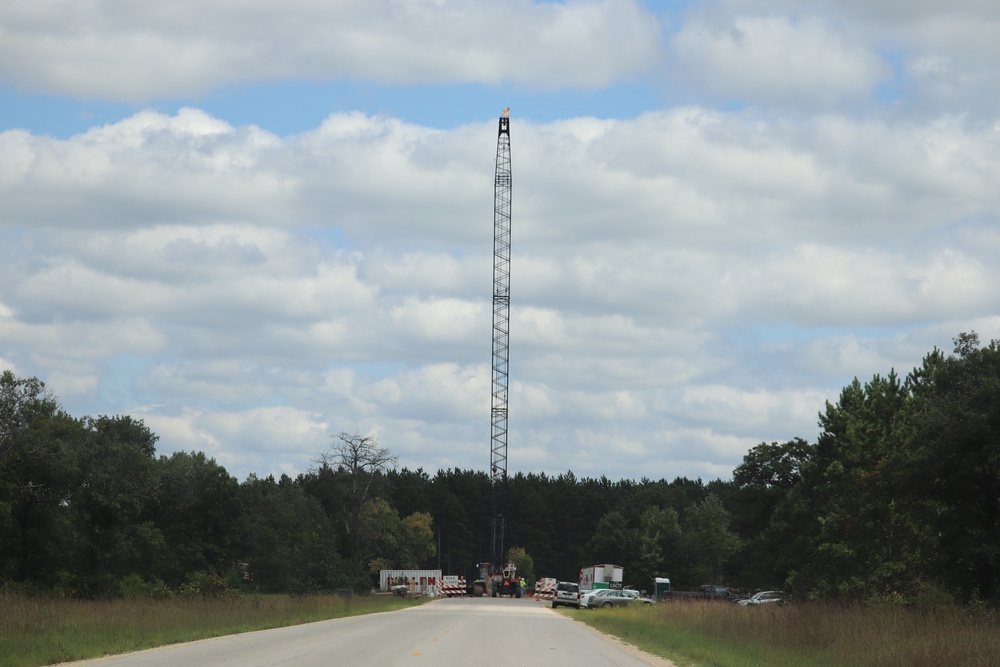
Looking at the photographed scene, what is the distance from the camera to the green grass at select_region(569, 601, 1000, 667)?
20.9 m

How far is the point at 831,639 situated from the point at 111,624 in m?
18.2

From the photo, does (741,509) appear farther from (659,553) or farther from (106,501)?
(659,553)

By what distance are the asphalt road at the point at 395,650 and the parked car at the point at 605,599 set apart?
35.5m

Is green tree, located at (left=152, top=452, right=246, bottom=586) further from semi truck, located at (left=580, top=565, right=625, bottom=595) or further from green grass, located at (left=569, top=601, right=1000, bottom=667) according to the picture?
green grass, located at (left=569, top=601, right=1000, bottom=667)

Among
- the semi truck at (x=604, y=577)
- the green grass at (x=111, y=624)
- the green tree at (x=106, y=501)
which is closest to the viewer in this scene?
the green grass at (x=111, y=624)

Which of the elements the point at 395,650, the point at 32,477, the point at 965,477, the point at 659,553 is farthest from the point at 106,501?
the point at 659,553

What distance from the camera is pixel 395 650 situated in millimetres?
24734

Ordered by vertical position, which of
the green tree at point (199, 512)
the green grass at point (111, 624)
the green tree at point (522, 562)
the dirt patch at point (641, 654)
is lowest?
the green tree at point (522, 562)

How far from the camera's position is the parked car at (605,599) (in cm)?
7088

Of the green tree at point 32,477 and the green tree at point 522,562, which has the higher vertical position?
the green tree at point 32,477

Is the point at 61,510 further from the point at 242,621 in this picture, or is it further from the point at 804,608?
the point at 804,608

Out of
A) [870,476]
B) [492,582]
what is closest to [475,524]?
[492,582]

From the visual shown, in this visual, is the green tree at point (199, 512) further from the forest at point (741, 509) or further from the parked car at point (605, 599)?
the parked car at point (605, 599)

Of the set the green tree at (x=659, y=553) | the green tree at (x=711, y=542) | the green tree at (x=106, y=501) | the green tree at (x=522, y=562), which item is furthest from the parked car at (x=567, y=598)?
the green tree at (x=522, y=562)
